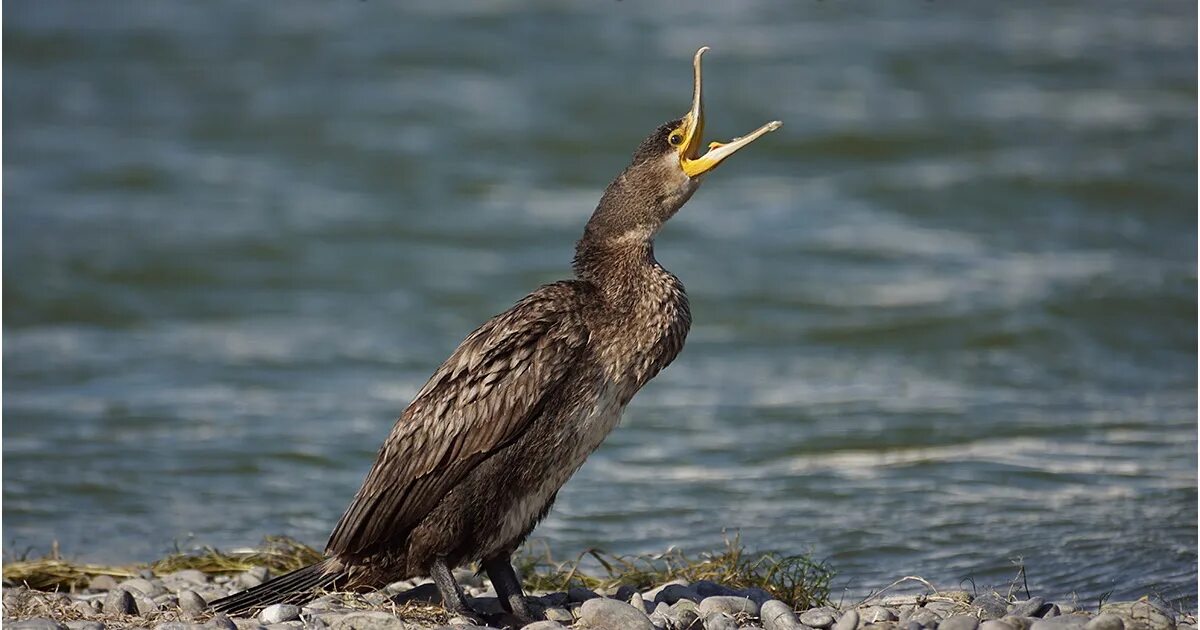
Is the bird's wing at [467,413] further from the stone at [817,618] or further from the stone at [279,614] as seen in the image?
the stone at [817,618]

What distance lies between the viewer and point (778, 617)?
5730mm

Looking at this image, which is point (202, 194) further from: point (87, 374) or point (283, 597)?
point (283, 597)

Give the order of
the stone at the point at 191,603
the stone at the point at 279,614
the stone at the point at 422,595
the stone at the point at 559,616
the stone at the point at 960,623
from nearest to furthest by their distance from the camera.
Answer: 1. the stone at the point at 960,623
2. the stone at the point at 279,614
3. the stone at the point at 559,616
4. the stone at the point at 191,603
5. the stone at the point at 422,595

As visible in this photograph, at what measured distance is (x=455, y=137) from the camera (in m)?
17.8

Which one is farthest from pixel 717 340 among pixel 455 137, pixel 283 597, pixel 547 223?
pixel 283 597

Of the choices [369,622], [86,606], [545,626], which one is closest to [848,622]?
[545,626]

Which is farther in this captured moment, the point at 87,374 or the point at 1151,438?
the point at 87,374

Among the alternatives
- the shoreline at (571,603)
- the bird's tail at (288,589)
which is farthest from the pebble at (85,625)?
the bird's tail at (288,589)

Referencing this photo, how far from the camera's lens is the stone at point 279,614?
19.0ft

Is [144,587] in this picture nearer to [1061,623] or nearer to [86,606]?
[86,606]

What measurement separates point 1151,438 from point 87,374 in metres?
7.45

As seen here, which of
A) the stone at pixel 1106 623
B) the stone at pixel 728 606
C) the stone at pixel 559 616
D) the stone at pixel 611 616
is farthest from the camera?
the stone at pixel 559 616

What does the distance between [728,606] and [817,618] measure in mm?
340

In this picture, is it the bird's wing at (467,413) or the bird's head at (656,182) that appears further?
the bird's head at (656,182)
